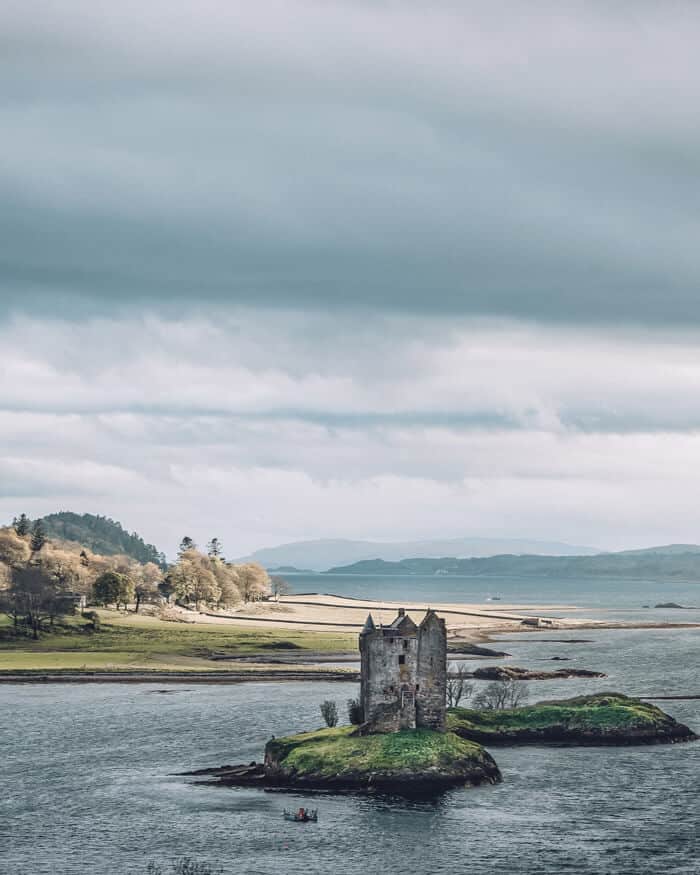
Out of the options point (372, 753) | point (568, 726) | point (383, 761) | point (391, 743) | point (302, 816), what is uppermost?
point (391, 743)

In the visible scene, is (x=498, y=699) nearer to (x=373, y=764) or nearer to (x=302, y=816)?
(x=373, y=764)

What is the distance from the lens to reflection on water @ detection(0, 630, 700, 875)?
84.4 meters

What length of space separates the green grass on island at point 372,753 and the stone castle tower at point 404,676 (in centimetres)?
127

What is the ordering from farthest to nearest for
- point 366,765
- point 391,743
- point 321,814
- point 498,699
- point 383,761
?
1. point 498,699
2. point 391,743
3. point 383,761
4. point 366,765
5. point 321,814

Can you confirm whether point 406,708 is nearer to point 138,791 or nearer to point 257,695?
point 138,791

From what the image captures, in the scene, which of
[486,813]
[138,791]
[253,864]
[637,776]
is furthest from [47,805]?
[637,776]

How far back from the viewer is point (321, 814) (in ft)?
315

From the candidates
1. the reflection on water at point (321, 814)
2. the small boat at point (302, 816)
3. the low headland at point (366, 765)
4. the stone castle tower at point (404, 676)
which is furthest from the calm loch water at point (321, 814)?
the stone castle tower at point (404, 676)

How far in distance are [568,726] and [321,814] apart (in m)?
40.1

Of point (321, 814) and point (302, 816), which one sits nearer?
point (302, 816)

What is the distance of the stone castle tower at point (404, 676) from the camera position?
355 feet

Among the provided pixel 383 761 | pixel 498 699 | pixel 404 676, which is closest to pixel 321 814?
pixel 383 761

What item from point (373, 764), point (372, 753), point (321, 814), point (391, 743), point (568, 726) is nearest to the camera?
point (321, 814)

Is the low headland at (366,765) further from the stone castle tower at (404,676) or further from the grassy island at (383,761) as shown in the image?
the stone castle tower at (404,676)
